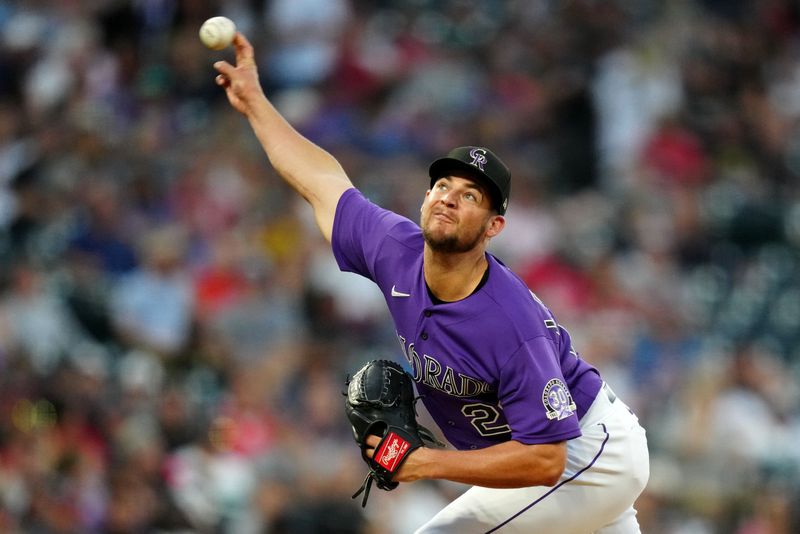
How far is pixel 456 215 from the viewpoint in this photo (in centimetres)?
454

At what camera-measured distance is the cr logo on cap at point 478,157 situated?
4.52 meters

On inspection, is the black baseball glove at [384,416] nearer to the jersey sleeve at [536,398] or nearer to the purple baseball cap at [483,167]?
the jersey sleeve at [536,398]

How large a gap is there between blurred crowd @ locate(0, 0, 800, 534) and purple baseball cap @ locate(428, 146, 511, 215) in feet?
14.1

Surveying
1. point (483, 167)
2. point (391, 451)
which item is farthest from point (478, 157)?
point (391, 451)

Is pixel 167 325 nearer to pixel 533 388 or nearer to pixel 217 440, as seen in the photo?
pixel 217 440

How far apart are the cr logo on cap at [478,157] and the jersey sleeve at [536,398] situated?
651mm

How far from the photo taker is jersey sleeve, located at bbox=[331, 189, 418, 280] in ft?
16.3

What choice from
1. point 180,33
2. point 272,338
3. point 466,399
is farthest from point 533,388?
point 180,33

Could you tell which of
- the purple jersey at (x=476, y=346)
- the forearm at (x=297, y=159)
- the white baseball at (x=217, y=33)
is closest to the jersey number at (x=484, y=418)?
the purple jersey at (x=476, y=346)

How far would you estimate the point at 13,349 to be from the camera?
8.96m

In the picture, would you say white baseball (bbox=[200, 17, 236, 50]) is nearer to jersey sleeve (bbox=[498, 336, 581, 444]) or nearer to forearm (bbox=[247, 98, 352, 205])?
forearm (bbox=[247, 98, 352, 205])

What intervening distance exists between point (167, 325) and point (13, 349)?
1.20 meters

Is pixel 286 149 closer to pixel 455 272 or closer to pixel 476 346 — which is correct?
pixel 455 272

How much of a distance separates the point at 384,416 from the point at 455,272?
0.59m
